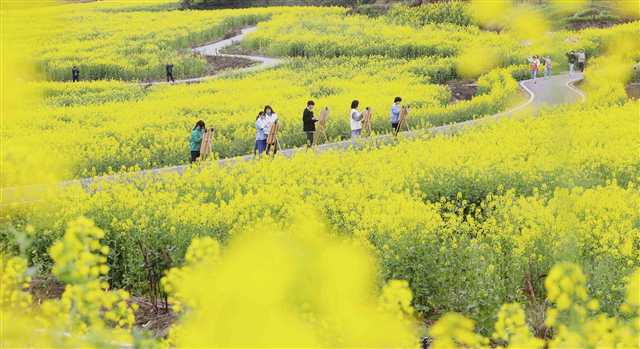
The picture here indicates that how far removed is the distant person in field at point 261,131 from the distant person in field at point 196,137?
1.23 metres

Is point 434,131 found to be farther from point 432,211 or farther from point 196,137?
point 432,211

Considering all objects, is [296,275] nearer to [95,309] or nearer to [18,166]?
[95,309]

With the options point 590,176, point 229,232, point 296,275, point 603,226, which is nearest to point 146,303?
point 229,232

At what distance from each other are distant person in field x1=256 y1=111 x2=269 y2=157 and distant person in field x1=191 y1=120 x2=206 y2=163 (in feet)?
4.04

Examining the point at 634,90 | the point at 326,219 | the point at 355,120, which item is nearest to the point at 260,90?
the point at 634,90

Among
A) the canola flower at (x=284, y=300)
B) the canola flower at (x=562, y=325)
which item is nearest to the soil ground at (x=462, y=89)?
the canola flower at (x=562, y=325)

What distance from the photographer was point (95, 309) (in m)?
4.27

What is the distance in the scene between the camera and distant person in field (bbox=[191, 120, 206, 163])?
55.2ft

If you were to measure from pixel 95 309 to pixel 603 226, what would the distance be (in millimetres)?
6912

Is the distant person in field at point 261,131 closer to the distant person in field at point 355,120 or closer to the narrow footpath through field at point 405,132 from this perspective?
the narrow footpath through field at point 405,132

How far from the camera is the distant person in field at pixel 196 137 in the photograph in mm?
16812

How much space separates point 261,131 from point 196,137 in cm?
153

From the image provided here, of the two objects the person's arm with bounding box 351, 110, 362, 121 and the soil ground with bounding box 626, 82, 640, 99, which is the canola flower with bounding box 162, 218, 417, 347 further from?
the soil ground with bounding box 626, 82, 640, 99

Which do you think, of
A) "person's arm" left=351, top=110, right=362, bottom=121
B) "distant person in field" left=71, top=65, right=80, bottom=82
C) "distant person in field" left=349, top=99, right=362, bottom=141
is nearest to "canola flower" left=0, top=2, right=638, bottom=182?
"distant person in field" left=71, top=65, right=80, bottom=82
